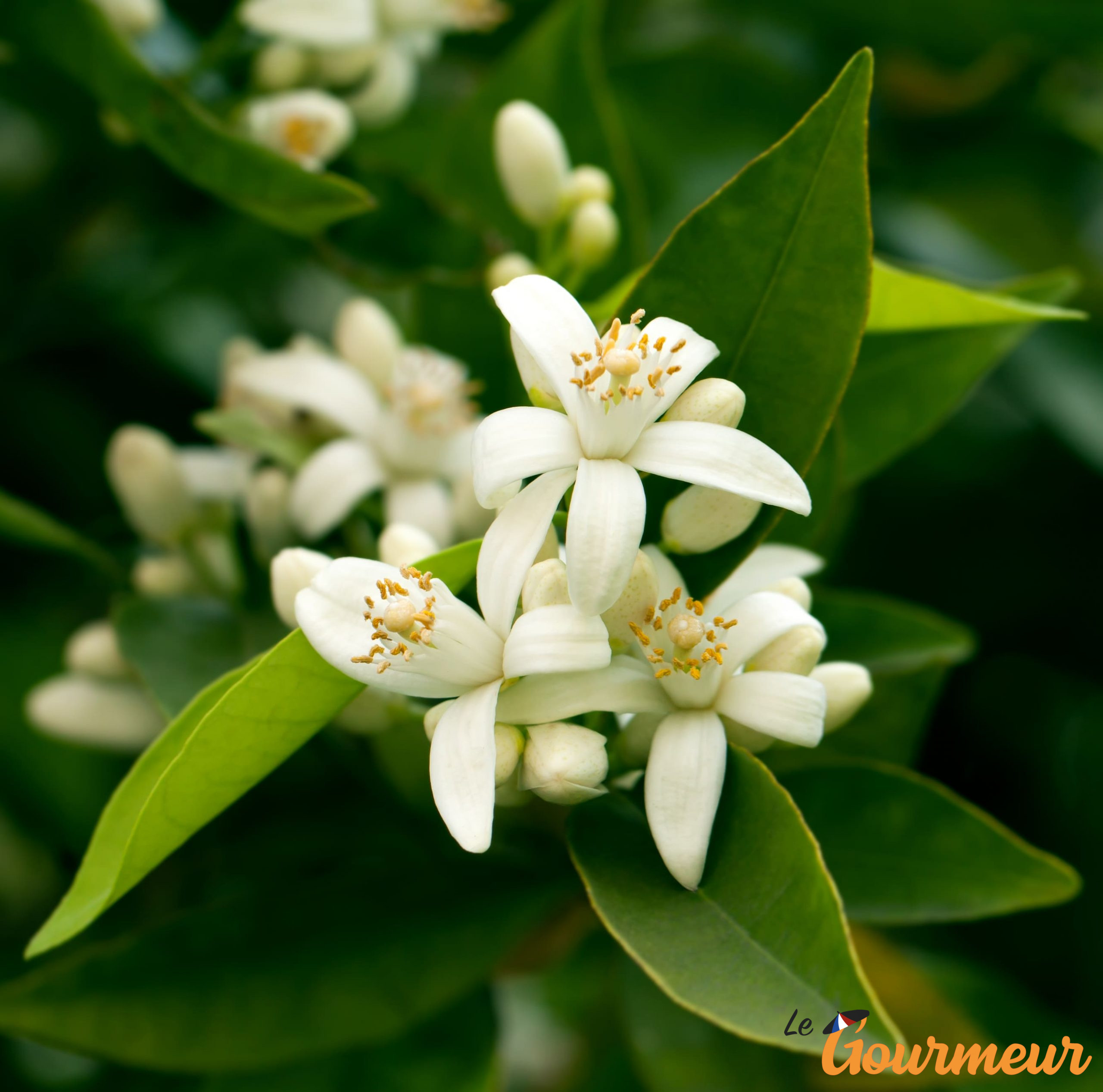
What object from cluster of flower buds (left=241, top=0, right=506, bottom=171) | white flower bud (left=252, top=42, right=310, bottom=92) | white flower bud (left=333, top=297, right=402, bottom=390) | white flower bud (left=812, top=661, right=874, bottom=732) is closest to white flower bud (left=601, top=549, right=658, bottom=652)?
white flower bud (left=812, top=661, right=874, bottom=732)

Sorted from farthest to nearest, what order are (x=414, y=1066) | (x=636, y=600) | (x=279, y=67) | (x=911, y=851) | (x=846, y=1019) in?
(x=279, y=67)
(x=414, y=1066)
(x=911, y=851)
(x=636, y=600)
(x=846, y=1019)

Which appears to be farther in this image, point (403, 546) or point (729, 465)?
point (403, 546)

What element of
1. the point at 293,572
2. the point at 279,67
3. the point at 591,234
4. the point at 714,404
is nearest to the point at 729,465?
the point at 714,404

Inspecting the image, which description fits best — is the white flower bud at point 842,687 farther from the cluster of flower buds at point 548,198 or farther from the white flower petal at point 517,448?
the cluster of flower buds at point 548,198

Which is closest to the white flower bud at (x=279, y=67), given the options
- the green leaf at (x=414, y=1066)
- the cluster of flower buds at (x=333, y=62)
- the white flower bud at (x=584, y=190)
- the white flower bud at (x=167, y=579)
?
the cluster of flower buds at (x=333, y=62)

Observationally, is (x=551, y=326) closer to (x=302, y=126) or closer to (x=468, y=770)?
(x=468, y=770)

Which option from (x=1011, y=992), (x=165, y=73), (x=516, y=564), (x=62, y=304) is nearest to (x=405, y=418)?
(x=516, y=564)

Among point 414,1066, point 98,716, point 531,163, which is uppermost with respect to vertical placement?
point 531,163
